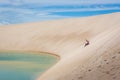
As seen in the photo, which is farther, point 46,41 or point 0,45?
point 0,45

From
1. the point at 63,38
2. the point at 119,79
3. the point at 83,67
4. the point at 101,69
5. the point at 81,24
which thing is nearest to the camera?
the point at 119,79

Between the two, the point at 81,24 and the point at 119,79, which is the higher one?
the point at 81,24

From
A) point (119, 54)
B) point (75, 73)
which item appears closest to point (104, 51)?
point (119, 54)

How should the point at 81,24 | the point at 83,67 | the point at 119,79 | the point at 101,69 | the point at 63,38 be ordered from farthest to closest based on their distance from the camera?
the point at 81,24, the point at 63,38, the point at 83,67, the point at 101,69, the point at 119,79

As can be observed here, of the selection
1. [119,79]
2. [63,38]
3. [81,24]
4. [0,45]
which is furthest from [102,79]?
[0,45]

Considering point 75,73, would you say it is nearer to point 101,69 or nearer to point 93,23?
point 101,69

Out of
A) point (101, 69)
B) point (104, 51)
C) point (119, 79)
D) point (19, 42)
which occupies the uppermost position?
point (19, 42)

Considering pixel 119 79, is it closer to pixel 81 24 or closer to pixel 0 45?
pixel 81 24
